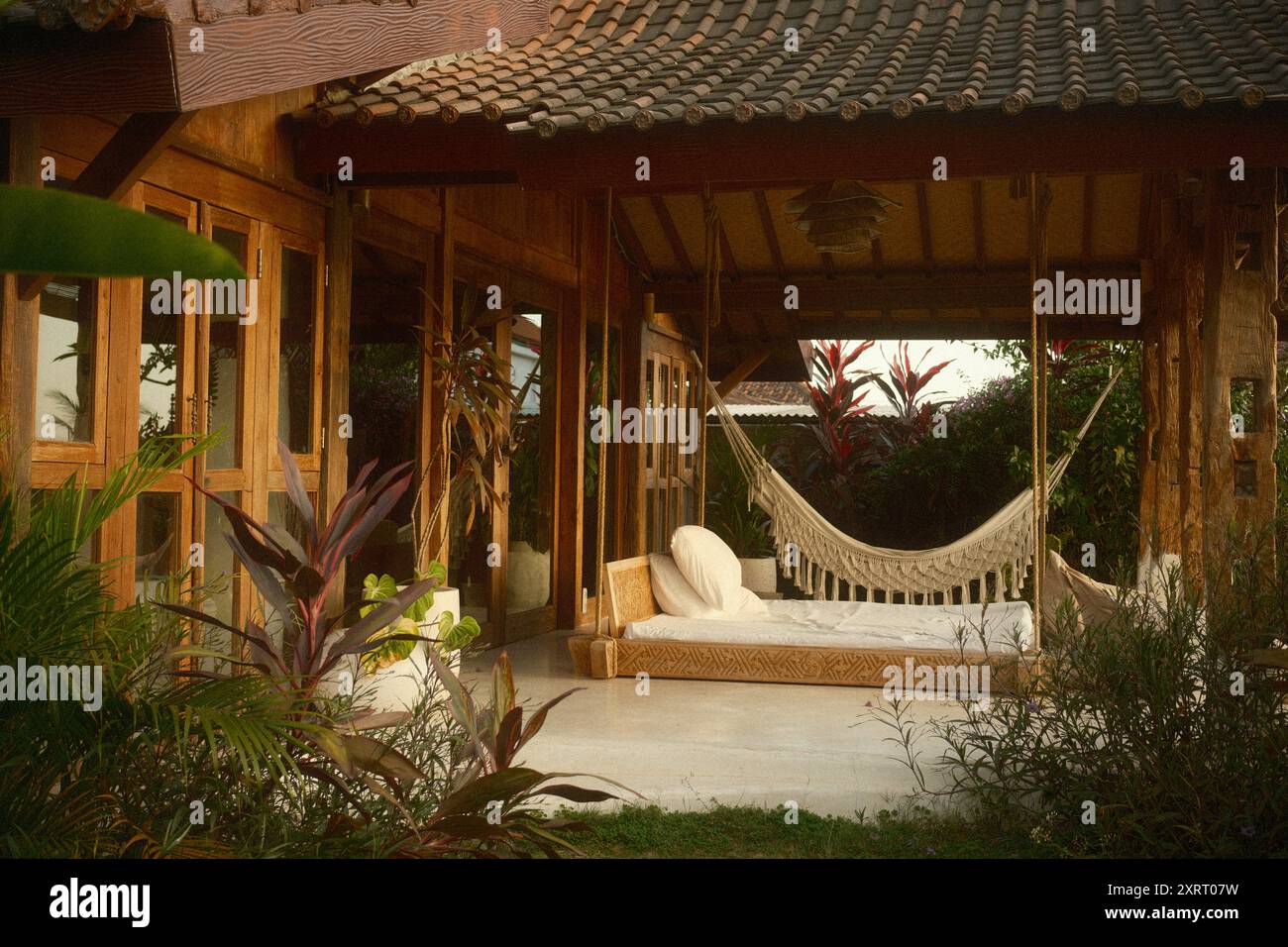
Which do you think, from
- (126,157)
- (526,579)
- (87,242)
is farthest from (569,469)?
(87,242)

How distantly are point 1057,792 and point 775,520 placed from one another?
12.3 ft

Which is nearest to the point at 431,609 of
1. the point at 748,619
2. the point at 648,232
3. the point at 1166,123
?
the point at 748,619

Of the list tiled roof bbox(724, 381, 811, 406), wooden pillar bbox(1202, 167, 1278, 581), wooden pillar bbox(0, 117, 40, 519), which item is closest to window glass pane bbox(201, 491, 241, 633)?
wooden pillar bbox(0, 117, 40, 519)

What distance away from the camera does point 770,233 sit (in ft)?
24.6

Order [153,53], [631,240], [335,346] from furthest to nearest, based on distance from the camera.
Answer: [631,240] < [335,346] < [153,53]

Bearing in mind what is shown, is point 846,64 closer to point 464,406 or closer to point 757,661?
point 464,406

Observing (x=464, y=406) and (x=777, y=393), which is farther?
(x=777, y=393)

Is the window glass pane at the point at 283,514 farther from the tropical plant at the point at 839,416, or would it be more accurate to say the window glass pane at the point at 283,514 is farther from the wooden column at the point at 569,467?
the tropical plant at the point at 839,416

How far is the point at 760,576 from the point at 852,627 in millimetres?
1561

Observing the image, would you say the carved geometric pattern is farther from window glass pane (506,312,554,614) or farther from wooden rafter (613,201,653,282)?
wooden rafter (613,201,653,282)

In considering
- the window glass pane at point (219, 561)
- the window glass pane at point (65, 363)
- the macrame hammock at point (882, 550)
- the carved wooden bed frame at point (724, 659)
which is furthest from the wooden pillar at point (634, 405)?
the window glass pane at point (65, 363)

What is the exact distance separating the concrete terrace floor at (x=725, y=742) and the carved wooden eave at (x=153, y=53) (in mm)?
2116

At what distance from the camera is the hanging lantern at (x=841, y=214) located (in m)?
5.08
